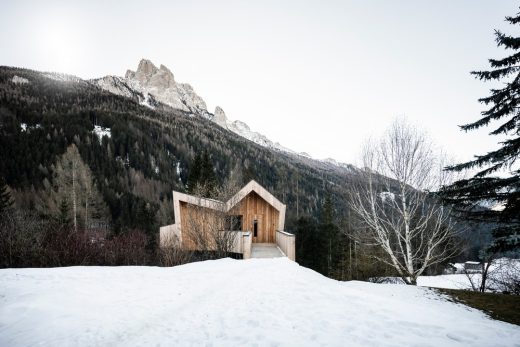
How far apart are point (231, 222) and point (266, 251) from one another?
3313 mm

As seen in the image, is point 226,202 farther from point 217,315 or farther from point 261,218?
point 217,315

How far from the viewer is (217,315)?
201 inches

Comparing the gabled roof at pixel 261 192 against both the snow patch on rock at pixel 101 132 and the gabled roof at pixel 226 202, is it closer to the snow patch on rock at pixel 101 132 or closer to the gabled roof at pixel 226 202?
the gabled roof at pixel 226 202

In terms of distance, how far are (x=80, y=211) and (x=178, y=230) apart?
28.4 metres

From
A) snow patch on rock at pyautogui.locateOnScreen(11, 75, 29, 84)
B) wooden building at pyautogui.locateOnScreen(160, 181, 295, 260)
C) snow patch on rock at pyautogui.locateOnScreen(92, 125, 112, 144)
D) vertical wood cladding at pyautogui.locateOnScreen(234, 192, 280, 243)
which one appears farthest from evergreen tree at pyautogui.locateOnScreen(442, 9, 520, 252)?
snow patch on rock at pyautogui.locateOnScreen(11, 75, 29, 84)

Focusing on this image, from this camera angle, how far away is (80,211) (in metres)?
36.6

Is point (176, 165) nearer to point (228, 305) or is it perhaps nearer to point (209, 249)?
point (209, 249)

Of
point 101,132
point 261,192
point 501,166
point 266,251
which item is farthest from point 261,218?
point 101,132

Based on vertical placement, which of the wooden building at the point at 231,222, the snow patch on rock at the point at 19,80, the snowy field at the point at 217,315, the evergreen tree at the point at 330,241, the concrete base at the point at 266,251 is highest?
the snow patch on rock at the point at 19,80

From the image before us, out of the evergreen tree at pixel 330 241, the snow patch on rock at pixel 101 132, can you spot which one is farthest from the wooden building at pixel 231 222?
the snow patch on rock at pixel 101 132

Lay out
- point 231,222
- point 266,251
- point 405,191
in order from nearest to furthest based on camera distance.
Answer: point 405,191 < point 231,222 < point 266,251

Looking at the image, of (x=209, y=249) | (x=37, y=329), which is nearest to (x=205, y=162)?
(x=209, y=249)

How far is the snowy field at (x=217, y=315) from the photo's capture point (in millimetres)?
4027

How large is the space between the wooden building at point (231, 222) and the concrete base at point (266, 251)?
0.43m
